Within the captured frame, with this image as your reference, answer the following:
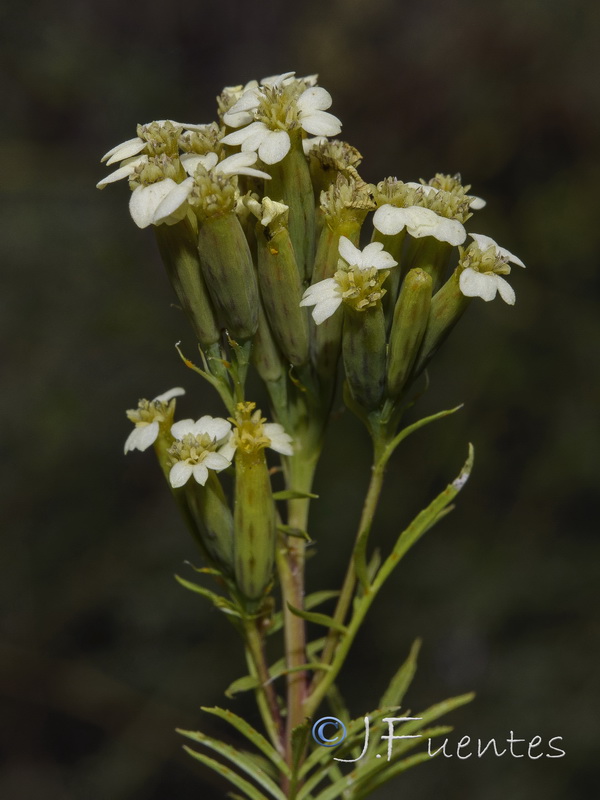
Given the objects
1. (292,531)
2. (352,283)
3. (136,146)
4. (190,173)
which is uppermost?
(136,146)

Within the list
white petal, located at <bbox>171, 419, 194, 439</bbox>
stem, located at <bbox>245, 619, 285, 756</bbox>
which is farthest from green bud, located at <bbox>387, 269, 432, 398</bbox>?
stem, located at <bbox>245, 619, 285, 756</bbox>

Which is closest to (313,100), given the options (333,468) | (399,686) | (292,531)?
(292,531)

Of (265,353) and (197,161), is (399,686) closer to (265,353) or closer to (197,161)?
(265,353)

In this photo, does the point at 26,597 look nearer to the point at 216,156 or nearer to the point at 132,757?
the point at 132,757

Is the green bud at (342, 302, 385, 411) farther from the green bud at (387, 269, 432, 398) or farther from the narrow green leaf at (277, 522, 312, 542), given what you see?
the narrow green leaf at (277, 522, 312, 542)

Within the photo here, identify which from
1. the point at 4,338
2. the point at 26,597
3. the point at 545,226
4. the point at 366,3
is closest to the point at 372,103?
the point at 366,3

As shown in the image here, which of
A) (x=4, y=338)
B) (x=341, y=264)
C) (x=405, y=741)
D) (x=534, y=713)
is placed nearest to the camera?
(x=341, y=264)
